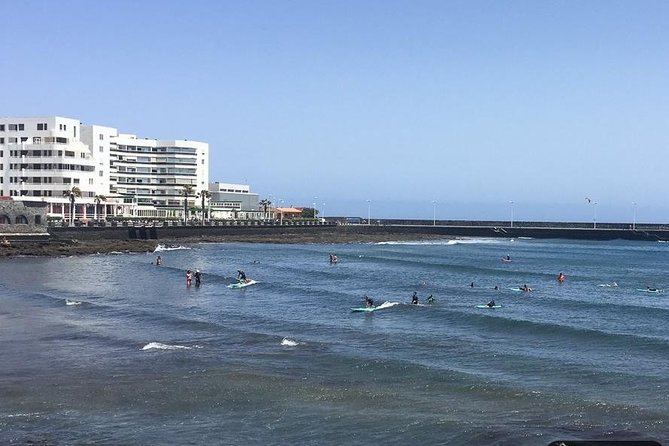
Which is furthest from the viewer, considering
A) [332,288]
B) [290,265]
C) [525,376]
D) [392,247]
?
[392,247]

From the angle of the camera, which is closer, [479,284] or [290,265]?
[479,284]

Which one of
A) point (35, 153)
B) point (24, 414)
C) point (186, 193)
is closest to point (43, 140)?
point (35, 153)

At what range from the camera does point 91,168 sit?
4820 inches

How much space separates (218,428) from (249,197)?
493 ft

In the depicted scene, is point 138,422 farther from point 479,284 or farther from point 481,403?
point 479,284

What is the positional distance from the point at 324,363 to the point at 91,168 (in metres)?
98.0

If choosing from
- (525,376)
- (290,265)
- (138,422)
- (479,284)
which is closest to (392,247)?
(290,265)

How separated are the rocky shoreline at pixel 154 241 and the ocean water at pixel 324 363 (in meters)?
21.9

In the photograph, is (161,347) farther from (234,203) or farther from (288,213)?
(288,213)

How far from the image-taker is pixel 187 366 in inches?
1217

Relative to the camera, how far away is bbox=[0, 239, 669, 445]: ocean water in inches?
935

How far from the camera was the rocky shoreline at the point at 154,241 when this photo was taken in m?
84.6

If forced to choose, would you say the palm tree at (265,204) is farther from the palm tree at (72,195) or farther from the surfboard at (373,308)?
the surfboard at (373,308)

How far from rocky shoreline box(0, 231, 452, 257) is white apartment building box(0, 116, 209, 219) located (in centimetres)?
1738
